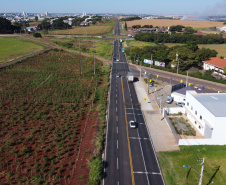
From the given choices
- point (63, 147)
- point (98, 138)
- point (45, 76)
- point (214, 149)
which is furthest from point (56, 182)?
point (45, 76)

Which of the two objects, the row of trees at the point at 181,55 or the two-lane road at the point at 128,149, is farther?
the row of trees at the point at 181,55

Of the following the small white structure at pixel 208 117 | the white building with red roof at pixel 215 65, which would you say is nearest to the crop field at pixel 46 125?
the small white structure at pixel 208 117

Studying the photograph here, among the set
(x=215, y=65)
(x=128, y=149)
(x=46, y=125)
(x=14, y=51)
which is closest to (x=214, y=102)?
(x=128, y=149)

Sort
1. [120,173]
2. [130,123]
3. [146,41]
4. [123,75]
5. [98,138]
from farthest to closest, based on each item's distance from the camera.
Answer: [146,41] → [123,75] → [130,123] → [98,138] → [120,173]

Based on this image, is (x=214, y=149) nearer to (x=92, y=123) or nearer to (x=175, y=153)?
(x=175, y=153)

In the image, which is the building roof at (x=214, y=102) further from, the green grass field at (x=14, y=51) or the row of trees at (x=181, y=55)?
the green grass field at (x=14, y=51)

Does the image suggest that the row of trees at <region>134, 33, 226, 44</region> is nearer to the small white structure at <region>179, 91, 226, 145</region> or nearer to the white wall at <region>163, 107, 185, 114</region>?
the white wall at <region>163, 107, 185, 114</region>
